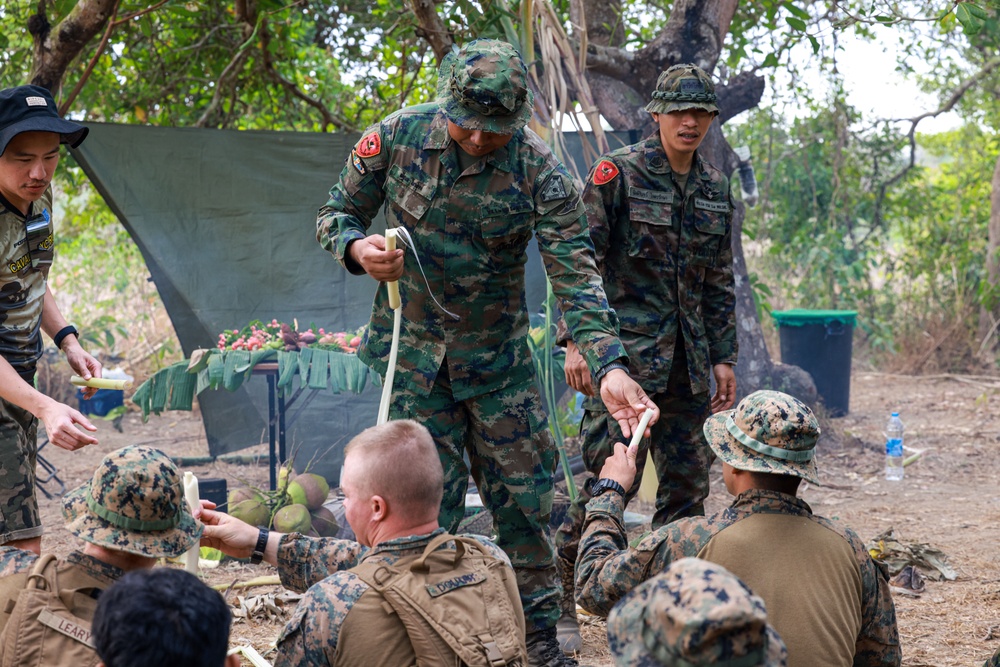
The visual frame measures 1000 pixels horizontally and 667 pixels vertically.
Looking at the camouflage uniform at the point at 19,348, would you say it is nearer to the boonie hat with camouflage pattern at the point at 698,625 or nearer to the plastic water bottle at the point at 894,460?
the boonie hat with camouflage pattern at the point at 698,625

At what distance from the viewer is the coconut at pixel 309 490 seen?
5.43 meters

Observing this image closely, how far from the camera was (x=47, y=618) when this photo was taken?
202cm

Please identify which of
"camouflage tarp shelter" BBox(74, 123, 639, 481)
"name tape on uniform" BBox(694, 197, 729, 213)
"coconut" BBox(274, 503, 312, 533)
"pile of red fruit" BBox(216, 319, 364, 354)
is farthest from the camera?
"camouflage tarp shelter" BBox(74, 123, 639, 481)

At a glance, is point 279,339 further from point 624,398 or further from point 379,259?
point 624,398

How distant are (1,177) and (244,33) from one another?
405 centimetres

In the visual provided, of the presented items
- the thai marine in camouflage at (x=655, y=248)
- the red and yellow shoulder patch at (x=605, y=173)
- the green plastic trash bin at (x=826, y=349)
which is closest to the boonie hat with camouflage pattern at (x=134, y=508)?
the thai marine in camouflage at (x=655, y=248)

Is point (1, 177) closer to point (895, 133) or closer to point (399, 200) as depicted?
point (399, 200)

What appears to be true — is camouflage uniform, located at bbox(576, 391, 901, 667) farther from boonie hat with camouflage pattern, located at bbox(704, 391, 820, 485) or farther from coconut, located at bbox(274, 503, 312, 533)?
coconut, located at bbox(274, 503, 312, 533)

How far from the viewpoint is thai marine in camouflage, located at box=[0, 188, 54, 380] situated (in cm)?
320

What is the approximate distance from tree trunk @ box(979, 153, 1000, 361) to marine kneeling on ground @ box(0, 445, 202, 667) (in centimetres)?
943

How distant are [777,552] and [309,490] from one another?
141 inches

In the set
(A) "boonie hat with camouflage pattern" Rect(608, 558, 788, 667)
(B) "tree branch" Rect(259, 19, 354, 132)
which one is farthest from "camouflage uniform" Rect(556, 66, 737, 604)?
(B) "tree branch" Rect(259, 19, 354, 132)

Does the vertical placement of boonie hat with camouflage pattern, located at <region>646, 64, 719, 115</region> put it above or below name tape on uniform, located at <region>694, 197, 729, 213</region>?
above

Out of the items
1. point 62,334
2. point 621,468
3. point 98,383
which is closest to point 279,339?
point 62,334
